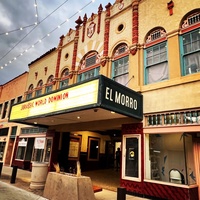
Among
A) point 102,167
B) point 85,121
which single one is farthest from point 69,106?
point 102,167

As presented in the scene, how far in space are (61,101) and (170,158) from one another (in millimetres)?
5068

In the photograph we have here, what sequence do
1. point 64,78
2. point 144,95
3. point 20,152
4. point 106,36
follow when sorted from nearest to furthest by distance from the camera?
point 144,95 < point 106,36 < point 64,78 < point 20,152

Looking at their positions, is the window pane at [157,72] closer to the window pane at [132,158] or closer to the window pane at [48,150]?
the window pane at [132,158]

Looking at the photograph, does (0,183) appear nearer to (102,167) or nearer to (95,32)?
(102,167)

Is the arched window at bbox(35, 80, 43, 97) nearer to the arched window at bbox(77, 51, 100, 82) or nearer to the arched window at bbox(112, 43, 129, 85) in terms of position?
the arched window at bbox(77, 51, 100, 82)

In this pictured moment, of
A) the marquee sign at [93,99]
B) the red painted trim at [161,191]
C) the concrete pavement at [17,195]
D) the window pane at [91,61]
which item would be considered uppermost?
the window pane at [91,61]

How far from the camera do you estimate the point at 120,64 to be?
10469mm

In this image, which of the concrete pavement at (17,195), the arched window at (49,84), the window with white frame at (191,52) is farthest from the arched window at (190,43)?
the arched window at (49,84)

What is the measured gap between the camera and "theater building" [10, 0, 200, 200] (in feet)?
23.6

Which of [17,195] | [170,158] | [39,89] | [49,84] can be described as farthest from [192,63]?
[39,89]

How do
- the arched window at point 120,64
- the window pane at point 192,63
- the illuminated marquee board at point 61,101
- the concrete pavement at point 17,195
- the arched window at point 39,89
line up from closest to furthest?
1. the concrete pavement at point 17,195
2. the illuminated marquee board at point 61,101
3. the window pane at point 192,63
4. the arched window at point 120,64
5. the arched window at point 39,89

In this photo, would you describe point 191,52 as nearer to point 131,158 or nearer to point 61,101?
point 131,158

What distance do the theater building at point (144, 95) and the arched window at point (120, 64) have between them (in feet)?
0.17

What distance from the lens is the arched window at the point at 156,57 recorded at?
8699 mm
